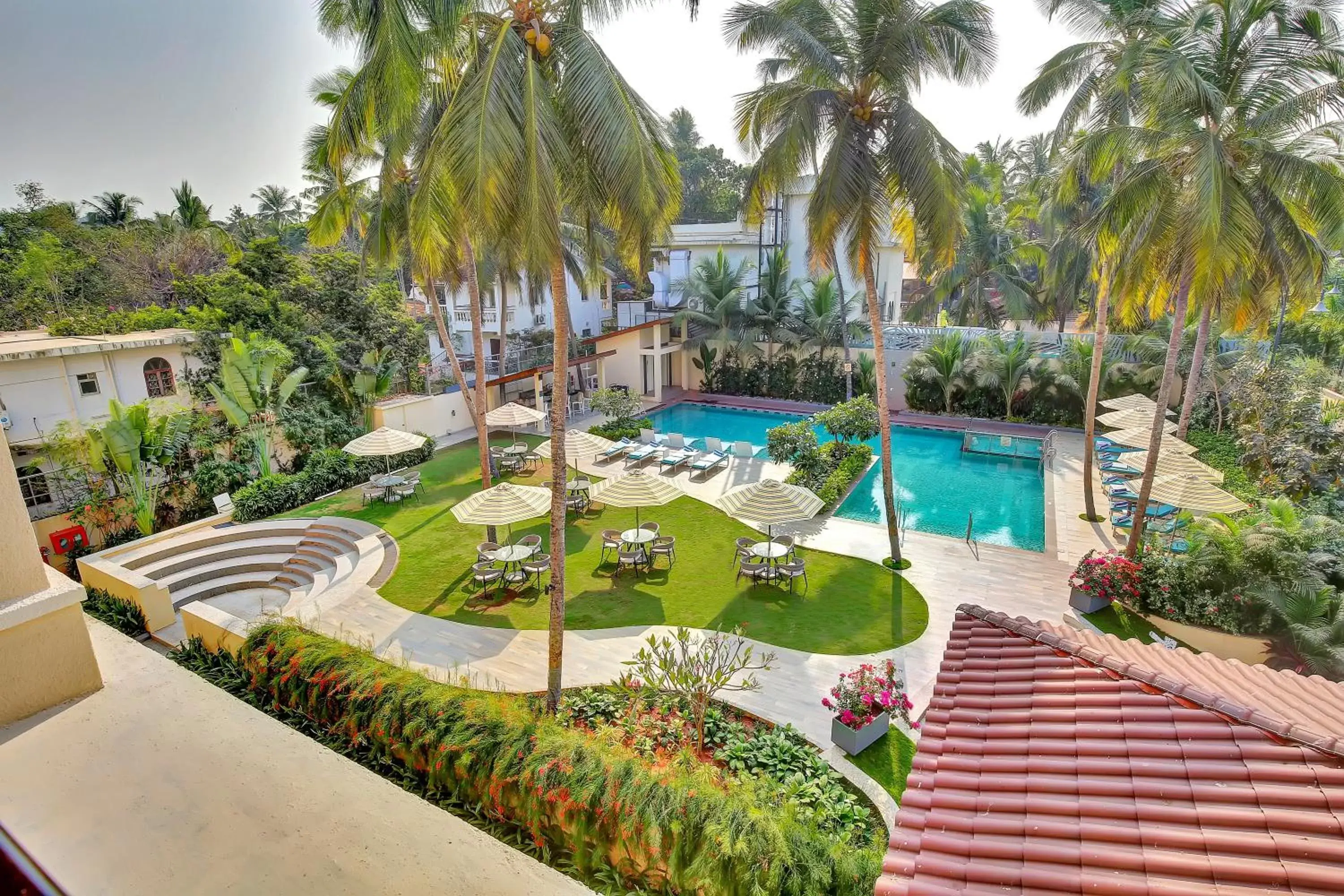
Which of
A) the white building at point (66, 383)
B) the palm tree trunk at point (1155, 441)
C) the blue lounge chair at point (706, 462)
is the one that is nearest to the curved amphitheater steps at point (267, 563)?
the white building at point (66, 383)

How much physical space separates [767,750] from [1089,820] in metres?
5.31

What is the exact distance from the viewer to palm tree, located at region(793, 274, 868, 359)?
2941 centimetres

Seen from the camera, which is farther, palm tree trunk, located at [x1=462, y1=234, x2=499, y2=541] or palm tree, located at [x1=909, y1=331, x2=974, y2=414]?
palm tree, located at [x1=909, y1=331, x2=974, y2=414]

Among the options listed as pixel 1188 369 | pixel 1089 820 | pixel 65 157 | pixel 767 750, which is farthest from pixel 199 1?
pixel 1188 369

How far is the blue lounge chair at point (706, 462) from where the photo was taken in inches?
845

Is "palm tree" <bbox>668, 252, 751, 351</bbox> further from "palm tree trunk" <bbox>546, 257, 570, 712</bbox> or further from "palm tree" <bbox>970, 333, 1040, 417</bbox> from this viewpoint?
"palm tree trunk" <bbox>546, 257, 570, 712</bbox>

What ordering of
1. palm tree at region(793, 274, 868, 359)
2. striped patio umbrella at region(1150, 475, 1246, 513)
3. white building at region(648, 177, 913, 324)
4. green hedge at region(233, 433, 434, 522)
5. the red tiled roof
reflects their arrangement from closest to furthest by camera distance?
the red tiled roof < striped patio umbrella at region(1150, 475, 1246, 513) < green hedge at region(233, 433, 434, 522) < palm tree at region(793, 274, 868, 359) < white building at region(648, 177, 913, 324)

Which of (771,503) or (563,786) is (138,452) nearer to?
(771,503)

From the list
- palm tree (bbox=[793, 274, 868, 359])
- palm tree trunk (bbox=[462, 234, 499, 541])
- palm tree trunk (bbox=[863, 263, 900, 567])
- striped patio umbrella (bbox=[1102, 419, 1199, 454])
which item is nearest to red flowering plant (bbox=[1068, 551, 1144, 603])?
palm tree trunk (bbox=[863, 263, 900, 567])

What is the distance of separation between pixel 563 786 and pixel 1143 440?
711 inches

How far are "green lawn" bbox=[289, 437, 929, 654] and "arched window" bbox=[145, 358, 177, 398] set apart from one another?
5.99 m

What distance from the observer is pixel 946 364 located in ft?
89.6

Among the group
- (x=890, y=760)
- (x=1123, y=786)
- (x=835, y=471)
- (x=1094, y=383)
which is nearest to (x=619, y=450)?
(x=835, y=471)

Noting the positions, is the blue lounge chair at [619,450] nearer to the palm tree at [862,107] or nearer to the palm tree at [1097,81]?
the palm tree at [862,107]
